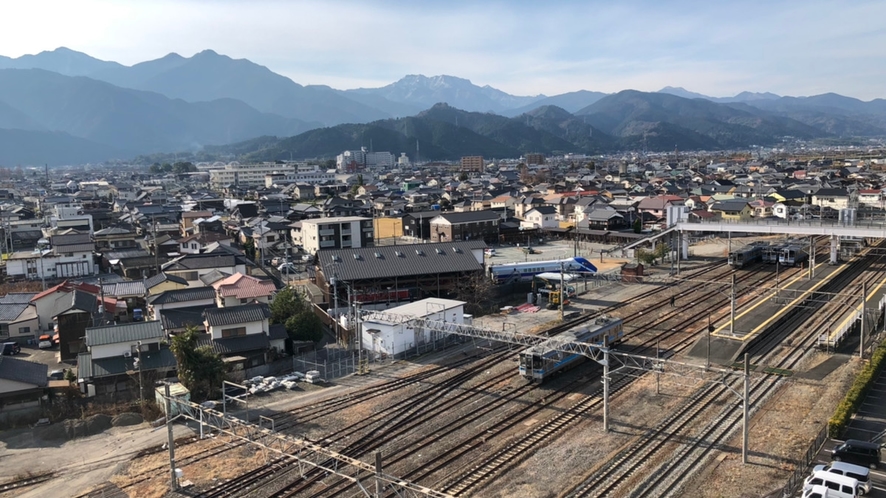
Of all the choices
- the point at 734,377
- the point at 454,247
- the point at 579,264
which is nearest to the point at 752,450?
the point at 734,377

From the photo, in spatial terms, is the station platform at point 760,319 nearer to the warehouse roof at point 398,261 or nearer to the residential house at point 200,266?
the warehouse roof at point 398,261

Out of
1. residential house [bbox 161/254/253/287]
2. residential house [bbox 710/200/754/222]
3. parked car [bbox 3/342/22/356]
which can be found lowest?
parked car [bbox 3/342/22/356]

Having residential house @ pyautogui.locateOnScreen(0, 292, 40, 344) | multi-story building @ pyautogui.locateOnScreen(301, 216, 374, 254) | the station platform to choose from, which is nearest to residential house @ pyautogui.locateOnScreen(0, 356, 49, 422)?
residential house @ pyautogui.locateOnScreen(0, 292, 40, 344)

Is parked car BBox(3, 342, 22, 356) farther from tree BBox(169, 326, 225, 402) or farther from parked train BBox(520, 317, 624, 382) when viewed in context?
parked train BBox(520, 317, 624, 382)

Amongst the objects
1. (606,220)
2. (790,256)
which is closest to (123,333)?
(790,256)

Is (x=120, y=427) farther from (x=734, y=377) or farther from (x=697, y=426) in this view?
(x=734, y=377)
